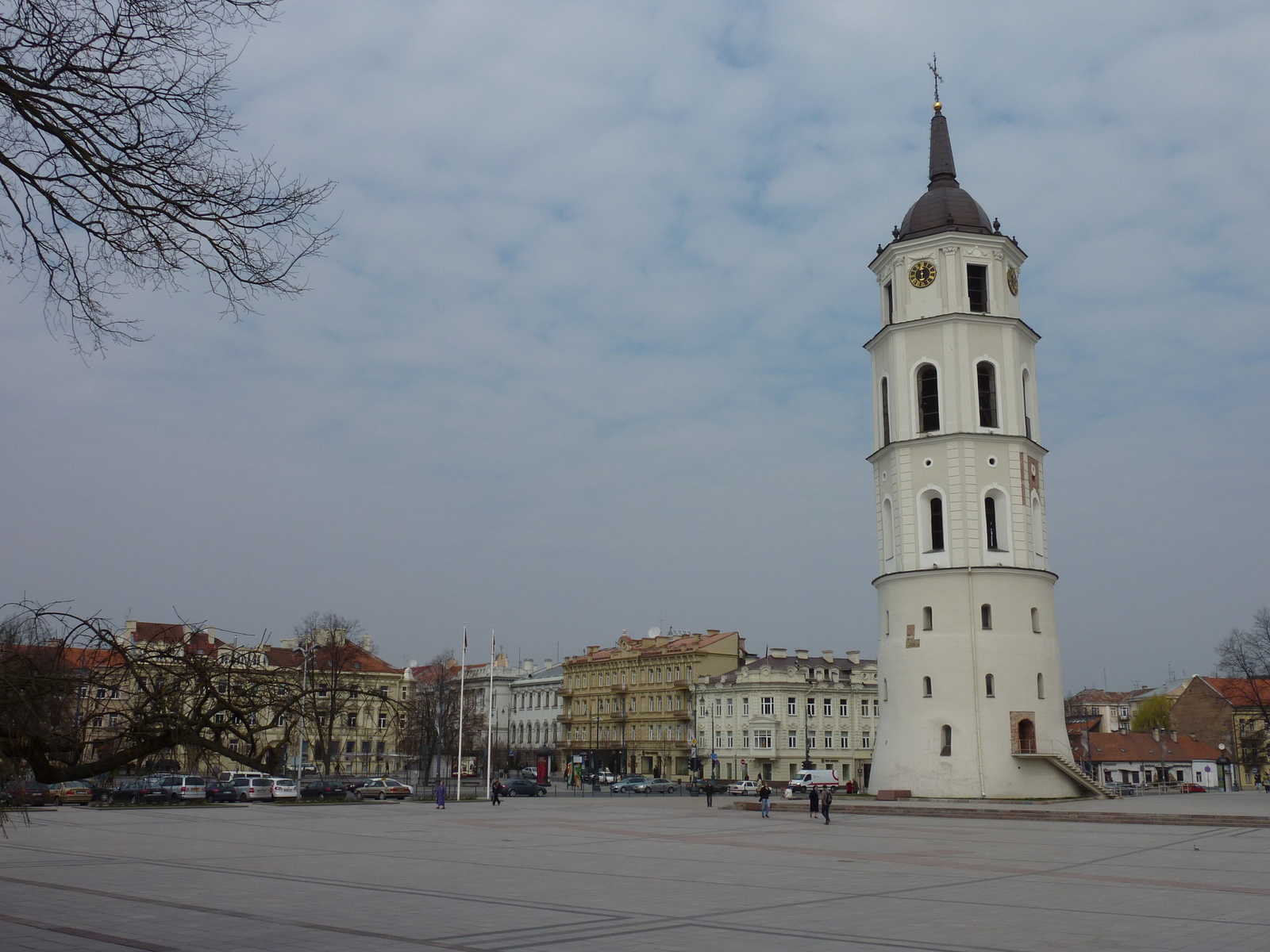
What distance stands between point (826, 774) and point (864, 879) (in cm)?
4817

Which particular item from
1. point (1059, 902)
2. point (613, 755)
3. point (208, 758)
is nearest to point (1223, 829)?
point (1059, 902)

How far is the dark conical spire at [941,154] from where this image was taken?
55656 millimetres

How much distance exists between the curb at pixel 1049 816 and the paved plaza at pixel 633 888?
1.25 meters

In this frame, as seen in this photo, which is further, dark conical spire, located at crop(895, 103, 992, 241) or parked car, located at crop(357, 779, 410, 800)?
parked car, located at crop(357, 779, 410, 800)

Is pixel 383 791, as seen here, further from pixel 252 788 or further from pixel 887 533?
pixel 887 533

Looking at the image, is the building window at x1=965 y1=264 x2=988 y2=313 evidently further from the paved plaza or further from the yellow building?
the yellow building

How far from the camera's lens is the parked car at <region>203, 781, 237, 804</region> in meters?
52.8

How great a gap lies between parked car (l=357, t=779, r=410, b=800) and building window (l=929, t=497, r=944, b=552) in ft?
93.2

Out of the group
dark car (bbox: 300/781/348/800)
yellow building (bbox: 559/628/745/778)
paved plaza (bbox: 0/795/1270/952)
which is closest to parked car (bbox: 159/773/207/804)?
dark car (bbox: 300/781/348/800)

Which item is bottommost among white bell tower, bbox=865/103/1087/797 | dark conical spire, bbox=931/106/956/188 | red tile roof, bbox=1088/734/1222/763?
red tile roof, bbox=1088/734/1222/763

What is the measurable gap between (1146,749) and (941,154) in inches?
2856

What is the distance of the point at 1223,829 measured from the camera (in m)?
33.3

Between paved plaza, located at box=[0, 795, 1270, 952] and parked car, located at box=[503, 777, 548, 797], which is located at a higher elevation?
paved plaza, located at box=[0, 795, 1270, 952]

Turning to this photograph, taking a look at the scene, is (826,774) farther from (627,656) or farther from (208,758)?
(208,758)
